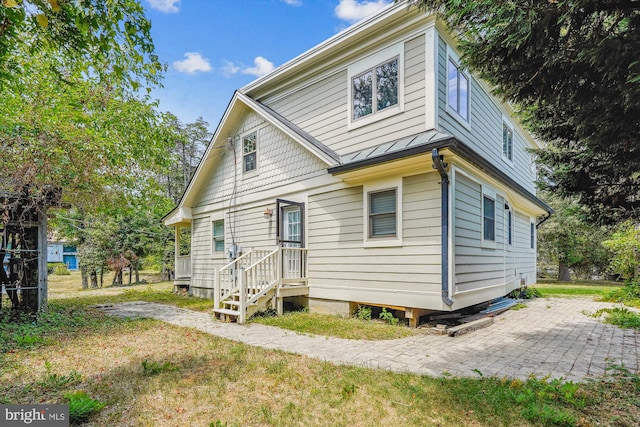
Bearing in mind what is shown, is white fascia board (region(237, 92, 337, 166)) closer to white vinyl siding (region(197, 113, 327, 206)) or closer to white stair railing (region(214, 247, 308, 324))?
white vinyl siding (region(197, 113, 327, 206))

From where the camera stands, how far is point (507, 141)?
11.2m

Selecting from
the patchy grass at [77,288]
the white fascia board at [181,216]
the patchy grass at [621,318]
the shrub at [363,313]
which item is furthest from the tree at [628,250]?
the patchy grass at [77,288]

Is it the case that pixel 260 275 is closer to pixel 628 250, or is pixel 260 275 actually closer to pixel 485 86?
pixel 485 86

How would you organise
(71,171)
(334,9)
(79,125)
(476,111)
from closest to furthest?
(71,171), (79,125), (476,111), (334,9)

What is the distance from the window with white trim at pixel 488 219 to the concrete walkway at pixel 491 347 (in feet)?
6.47

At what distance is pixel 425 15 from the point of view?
6.73 m

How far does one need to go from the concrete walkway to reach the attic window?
494cm

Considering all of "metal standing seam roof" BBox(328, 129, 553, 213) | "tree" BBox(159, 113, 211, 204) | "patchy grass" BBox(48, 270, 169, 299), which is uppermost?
"tree" BBox(159, 113, 211, 204)

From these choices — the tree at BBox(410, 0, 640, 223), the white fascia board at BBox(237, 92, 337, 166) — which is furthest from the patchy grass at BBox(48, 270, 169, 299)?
the tree at BBox(410, 0, 640, 223)

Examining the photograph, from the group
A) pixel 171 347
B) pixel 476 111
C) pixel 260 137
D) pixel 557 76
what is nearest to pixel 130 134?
pixel 260 137

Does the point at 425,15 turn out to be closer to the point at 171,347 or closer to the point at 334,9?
the point at 334,9

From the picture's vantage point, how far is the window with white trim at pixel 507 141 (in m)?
10.8

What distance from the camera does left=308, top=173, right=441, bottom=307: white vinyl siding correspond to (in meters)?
6.38

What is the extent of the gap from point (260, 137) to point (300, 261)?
392 centimetres
